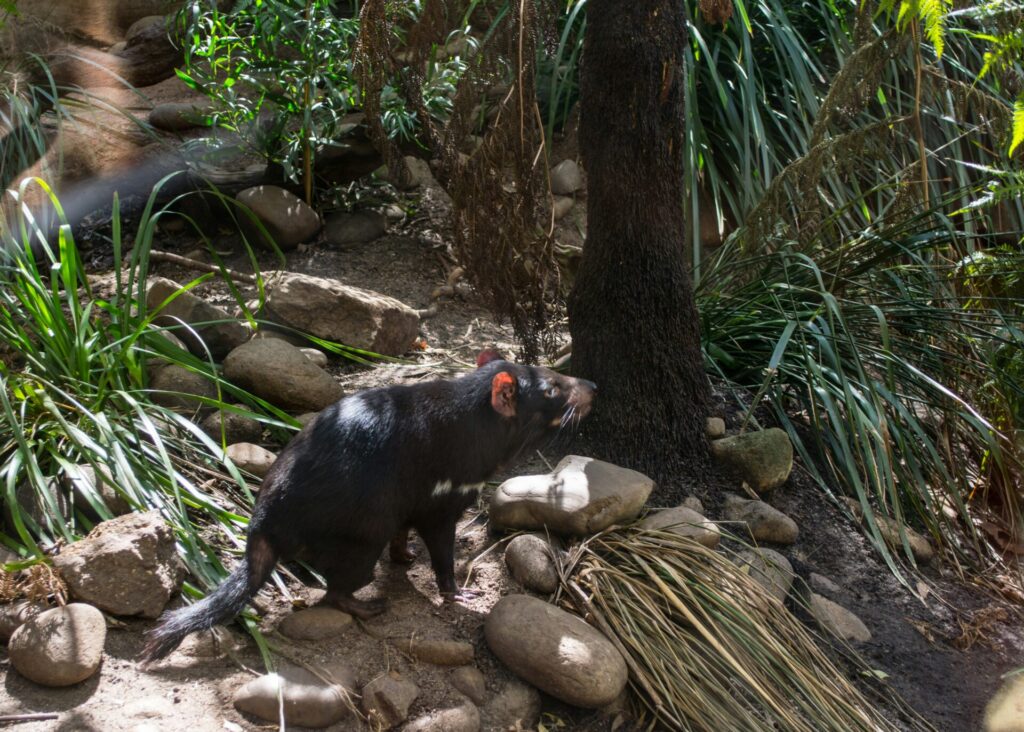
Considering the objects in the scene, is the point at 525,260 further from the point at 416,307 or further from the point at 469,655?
the point at 469,655

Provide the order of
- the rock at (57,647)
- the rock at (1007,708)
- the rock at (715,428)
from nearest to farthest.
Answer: the rock at (57,647)
the rock at (1007,708)
the rock at (715,428)

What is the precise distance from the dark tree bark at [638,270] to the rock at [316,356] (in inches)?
42.2

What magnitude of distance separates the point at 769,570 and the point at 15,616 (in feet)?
7.17

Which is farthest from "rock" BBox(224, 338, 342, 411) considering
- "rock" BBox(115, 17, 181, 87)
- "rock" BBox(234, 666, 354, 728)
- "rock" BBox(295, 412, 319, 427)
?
"rock" BBox(115, 17, 181, 87)

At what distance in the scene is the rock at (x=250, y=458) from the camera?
10.2 ft

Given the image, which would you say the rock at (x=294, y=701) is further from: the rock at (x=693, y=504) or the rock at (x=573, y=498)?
the rock at (x=693, y=504)

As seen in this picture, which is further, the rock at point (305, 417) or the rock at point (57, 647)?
the rock at point (305, 417)

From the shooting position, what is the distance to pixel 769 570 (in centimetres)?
300

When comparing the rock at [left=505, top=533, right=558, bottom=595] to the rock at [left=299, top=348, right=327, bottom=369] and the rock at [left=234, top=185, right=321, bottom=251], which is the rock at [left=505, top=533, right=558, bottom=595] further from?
the rock at [left=234, top=185, right=321, bottom=251]

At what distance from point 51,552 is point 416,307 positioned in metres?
2.32

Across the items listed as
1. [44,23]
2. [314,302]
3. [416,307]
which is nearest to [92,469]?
[314,302]

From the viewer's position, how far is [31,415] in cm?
294

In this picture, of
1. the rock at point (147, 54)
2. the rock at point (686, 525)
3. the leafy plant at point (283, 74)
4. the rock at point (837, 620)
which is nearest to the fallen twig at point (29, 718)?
the rock at point (686, 525)

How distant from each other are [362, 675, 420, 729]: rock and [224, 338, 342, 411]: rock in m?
1.37
